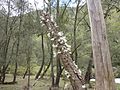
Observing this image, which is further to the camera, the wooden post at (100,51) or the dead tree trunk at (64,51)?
the wooden post at (100,51)

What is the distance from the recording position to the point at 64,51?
11.8 feet

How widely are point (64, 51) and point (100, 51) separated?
0.75 metres

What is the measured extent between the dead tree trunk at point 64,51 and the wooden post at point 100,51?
45 cm

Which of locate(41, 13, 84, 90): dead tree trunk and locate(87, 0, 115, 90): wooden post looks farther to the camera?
locate(87, 0, 115, 90): wooden post

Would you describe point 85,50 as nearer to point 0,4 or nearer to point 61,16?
point 61,16

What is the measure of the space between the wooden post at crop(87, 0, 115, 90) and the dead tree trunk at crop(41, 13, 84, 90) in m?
0.45

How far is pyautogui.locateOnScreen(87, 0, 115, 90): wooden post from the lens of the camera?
159 inches

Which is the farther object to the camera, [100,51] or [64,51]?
[100,51]

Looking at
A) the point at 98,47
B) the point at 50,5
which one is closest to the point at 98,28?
the point at 98,47

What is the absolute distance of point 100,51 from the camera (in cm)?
411

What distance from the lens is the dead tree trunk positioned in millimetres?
3613

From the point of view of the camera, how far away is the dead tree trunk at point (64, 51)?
3613mm

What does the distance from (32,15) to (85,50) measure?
13.3 feet

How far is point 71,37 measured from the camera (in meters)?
16.8
